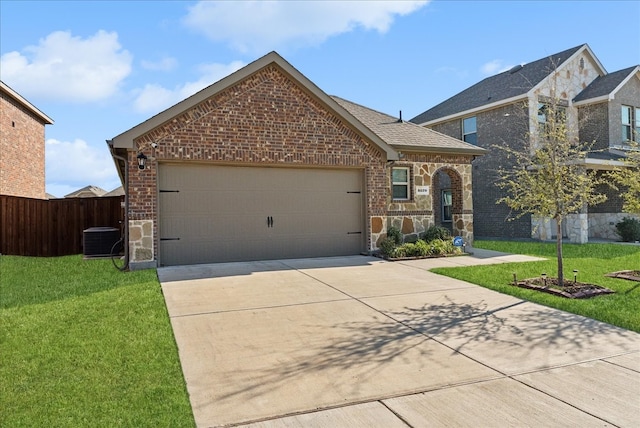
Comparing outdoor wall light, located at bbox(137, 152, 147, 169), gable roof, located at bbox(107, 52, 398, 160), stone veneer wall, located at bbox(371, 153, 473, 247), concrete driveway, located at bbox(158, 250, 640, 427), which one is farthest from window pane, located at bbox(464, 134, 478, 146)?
outdoor wall light, located at bbox(137, 152, 147, 169)

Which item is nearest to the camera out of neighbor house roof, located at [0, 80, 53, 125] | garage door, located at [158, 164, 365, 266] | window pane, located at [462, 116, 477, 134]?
garage door, located at [158, 164, 365, 266]

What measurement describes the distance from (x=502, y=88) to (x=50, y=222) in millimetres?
19894

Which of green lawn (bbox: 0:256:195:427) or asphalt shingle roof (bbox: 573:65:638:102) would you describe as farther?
asphalt shingle roof (bbox: 573:65:638:102)

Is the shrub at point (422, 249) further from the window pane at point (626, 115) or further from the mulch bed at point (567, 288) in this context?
the window pane at point (626, 115)

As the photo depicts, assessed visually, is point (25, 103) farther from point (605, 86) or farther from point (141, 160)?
point (605, 86)

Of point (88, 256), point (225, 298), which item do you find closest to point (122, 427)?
point (225, 298)

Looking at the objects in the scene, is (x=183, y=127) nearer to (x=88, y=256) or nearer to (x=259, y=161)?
(x=259, y=161)

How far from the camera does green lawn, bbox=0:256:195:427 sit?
3496 mm

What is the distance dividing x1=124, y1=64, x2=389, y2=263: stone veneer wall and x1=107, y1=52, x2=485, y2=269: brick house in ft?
0.09

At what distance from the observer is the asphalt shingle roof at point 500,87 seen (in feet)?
64.3

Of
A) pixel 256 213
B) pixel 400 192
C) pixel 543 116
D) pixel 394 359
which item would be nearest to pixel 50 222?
pixel 256 213

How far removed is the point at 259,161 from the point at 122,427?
29.0 feet

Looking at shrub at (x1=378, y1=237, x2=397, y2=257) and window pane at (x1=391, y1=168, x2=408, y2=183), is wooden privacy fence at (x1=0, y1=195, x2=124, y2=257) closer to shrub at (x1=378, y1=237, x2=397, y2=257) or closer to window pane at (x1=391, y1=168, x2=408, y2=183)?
shrub at (x1=378, y1=237, x2=397, y2=257)

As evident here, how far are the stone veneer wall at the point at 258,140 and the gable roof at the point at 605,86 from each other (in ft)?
42.9
